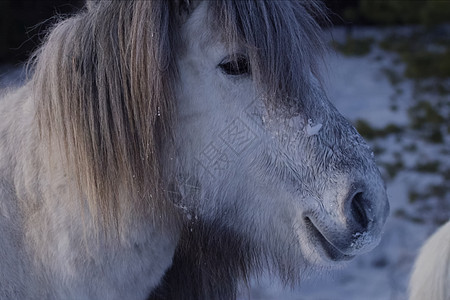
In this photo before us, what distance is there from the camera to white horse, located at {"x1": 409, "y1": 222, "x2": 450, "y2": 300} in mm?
2244

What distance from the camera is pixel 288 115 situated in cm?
181

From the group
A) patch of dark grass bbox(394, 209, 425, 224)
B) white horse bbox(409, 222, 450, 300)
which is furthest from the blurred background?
white horse bbox(409, 222, 450, 300)

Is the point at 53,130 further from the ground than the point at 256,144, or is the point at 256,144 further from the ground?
the point at 53,130

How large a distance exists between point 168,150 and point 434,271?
3.81 feet

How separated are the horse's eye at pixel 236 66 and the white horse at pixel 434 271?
1084 millimetres

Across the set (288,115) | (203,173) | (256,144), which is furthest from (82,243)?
(288,115)

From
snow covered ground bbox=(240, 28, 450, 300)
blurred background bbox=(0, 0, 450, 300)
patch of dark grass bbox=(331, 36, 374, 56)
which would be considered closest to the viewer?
snow covered ground bbox=(240, 28, 450, 300)

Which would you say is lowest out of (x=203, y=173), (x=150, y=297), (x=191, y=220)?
(x=150, y=297)

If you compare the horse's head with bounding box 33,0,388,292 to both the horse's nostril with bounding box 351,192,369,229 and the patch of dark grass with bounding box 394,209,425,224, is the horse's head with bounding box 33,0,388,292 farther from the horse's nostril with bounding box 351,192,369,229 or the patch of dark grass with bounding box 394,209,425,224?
the patch of dark grass with bounding box 394,209,425,224

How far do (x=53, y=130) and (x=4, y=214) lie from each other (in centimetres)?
33

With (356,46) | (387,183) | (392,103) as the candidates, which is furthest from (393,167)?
(356,46)

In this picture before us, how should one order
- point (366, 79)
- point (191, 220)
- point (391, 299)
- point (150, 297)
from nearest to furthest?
point (191, 220), point (150, 297), point (391, 299), point (366, 79)

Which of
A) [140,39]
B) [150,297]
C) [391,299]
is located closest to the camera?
[140,39]

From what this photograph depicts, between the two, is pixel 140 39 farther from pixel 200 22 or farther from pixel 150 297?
pixel 150 297
